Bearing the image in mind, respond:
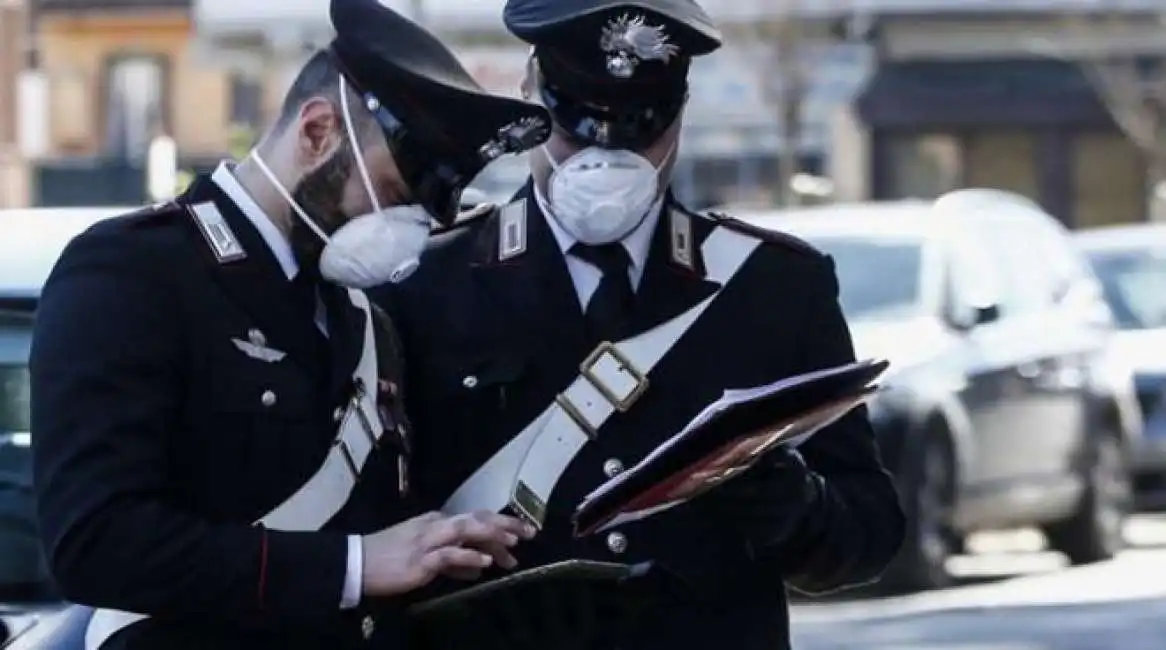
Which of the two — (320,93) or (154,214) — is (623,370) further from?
(154,214)

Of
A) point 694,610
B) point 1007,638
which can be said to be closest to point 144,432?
point 694,610

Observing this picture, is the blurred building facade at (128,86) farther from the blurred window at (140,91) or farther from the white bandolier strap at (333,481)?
the white bandolier strap at (333,481)

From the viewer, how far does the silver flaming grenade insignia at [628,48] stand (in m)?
4.39

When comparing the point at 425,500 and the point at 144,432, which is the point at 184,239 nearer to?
the point at 144,432

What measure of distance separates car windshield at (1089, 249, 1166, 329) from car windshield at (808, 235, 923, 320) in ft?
13.1

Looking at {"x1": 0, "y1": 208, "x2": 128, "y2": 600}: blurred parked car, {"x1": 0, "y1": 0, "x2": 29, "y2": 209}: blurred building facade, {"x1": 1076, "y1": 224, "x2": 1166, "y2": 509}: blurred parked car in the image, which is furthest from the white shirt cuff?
{"x1": 0, "y1": 0, "x2": 29, "y2": 209}: blurred building facade

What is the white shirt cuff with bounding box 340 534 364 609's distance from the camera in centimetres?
381

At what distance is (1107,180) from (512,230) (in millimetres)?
34659

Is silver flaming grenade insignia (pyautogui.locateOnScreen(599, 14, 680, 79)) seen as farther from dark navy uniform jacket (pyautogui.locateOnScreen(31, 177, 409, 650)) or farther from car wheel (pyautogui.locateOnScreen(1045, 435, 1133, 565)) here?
car wheel (pyautogui.locateOnScreen(1045, 435, 1133, 565))

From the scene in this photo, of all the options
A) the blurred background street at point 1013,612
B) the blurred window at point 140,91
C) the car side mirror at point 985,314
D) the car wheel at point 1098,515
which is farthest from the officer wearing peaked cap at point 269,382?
the blurred window at point 140,91

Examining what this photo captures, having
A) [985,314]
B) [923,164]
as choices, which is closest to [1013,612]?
[985,314]

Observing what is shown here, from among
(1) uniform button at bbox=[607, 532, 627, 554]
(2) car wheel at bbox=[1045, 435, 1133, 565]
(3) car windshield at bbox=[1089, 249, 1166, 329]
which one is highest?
(1) uniform button at bbox=[607, 532, 627, 554]

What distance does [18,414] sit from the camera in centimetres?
570

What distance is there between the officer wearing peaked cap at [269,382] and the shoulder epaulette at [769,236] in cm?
55
